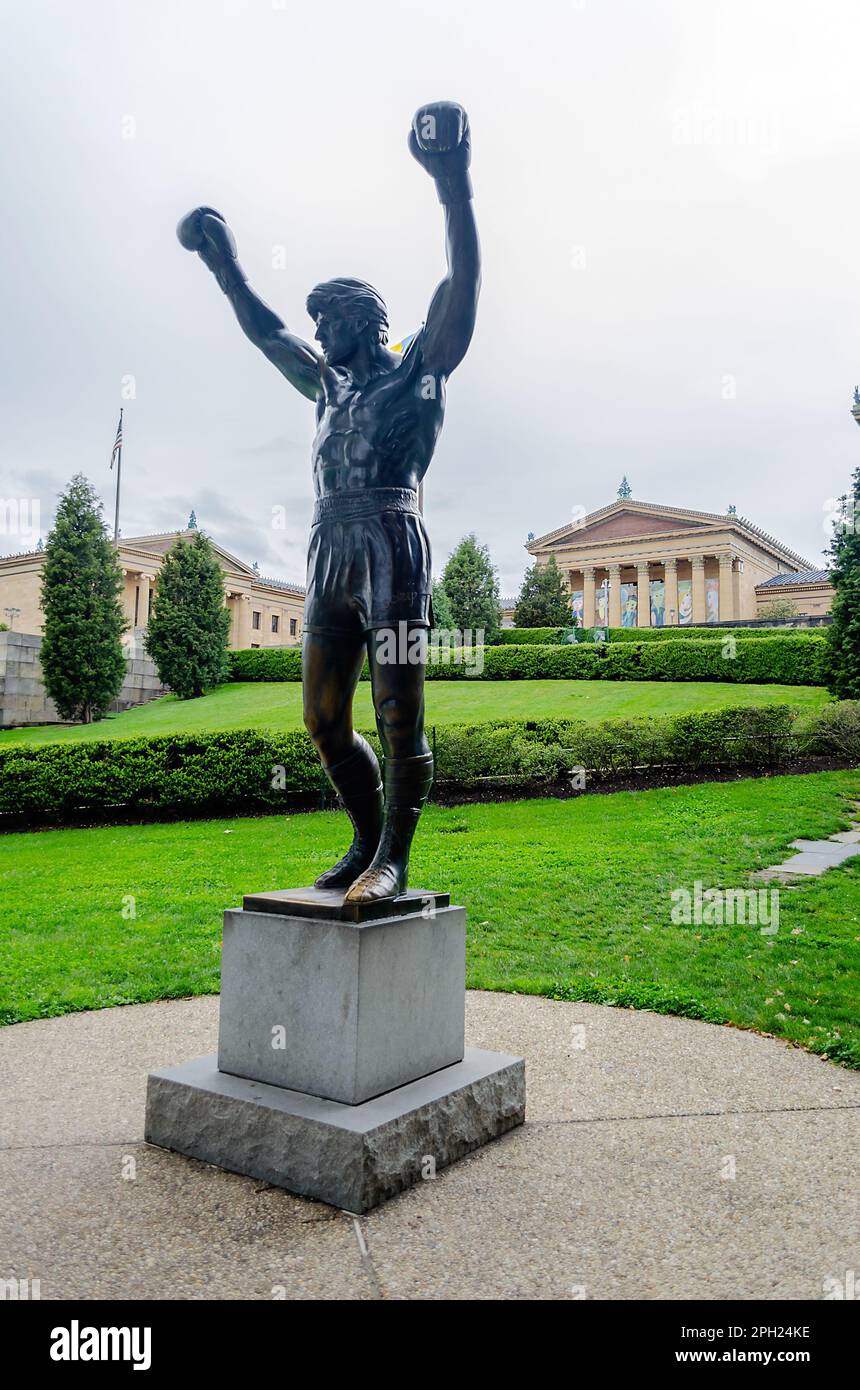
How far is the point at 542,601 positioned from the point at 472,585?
4.69m

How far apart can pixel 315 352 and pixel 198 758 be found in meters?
11.2

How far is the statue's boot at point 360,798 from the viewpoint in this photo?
4145 mm

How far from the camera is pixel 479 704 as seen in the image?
1018 inches

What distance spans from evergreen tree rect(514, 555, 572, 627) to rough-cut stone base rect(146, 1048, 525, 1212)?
4662 cm

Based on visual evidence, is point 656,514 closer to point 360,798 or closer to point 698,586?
point 698,586

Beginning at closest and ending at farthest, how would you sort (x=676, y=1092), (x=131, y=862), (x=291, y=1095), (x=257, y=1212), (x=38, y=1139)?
(x=257, y=1212) < (x=291, y=1095) < (x=38, y=1139) < (x=676, y=1092) < (x=131, y=862)

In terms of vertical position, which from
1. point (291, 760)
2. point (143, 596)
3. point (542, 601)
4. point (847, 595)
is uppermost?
point (143, 596)

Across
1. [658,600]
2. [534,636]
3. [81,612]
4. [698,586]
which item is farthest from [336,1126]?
[658,600]

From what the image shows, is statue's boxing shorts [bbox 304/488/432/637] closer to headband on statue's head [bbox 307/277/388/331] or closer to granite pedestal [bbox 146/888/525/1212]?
headband on statue's head [bbox 307/277/388/331]

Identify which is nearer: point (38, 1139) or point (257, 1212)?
point (257, 1212)

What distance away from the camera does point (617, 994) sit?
589 centimetres

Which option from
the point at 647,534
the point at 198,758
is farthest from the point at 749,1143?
the point at 647,534

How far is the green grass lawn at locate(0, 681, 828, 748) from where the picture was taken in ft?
75.3
